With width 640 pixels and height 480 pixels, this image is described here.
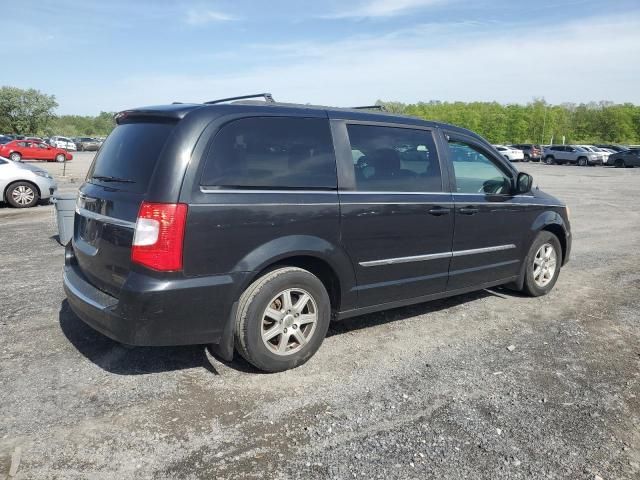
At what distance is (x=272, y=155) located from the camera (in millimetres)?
3582

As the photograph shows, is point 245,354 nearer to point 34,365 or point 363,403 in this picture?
point 363,403

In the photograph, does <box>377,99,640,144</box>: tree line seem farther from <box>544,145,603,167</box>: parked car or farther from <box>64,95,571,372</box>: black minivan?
<box>64,95,571,372</box>: black minivan

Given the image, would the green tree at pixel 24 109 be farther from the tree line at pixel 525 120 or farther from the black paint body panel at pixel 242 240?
the black paint body panel at pixel 242 240

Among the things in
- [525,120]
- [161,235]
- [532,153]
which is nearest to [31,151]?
[161,235]

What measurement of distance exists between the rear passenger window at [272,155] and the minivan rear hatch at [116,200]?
0.36 metres

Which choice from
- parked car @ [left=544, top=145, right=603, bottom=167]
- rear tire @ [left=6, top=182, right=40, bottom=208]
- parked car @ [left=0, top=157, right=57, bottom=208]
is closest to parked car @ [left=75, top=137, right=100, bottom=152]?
parked car @ [left=544, top=145, right=603, bottom=167]

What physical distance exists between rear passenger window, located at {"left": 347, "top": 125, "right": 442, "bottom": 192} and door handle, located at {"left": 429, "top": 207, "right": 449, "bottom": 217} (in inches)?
6.5

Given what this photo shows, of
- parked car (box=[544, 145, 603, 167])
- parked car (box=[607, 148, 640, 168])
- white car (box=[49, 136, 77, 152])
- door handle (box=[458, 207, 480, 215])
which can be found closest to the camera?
door handle (box=[458, 207, 480, 215])

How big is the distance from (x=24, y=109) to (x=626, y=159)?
7509 centimetres

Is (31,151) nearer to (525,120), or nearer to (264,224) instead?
(264,224)

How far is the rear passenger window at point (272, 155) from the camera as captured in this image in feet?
11.0

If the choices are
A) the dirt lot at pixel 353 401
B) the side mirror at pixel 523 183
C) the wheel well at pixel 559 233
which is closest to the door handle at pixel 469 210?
the side mirror at pixel 523 183

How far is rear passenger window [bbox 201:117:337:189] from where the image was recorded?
132 inches

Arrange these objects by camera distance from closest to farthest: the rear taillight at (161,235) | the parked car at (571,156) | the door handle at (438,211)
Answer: the rear taillight at (161,235), the door handle at (438,211), the parked car at (571,156)
